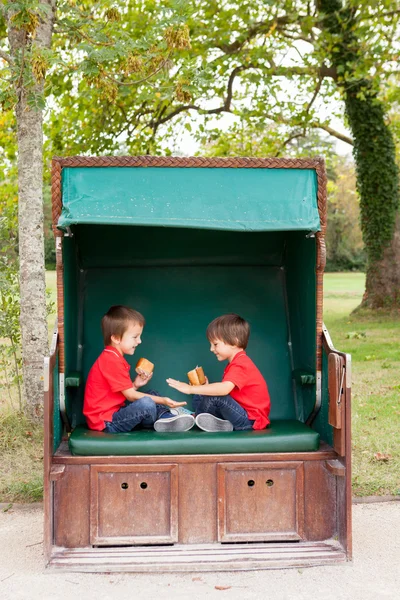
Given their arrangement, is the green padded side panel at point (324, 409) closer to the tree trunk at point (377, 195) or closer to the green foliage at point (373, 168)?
the green foliage at point (373, 168)

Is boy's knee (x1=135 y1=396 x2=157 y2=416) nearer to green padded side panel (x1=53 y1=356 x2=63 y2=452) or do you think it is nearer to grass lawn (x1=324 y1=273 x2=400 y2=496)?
green padded side panel (x1=53 y1=356 x2=63 y2=452)

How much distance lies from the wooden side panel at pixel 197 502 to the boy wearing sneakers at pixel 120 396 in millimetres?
368

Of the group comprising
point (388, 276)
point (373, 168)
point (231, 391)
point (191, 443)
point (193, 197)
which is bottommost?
point (191, 443)

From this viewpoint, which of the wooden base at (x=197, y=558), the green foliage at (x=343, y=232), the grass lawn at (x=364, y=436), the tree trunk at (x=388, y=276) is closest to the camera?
the wooden base at (x=197, y=558)

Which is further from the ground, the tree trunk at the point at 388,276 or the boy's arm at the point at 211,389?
the tree trunk at the point at 388,276

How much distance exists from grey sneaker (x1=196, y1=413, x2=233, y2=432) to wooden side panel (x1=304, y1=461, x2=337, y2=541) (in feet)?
1.74

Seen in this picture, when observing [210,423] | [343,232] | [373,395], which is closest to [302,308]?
[210,423]

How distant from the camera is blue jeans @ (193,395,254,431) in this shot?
430cm

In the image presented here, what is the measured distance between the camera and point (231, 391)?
4371 mm

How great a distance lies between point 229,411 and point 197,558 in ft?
2.80

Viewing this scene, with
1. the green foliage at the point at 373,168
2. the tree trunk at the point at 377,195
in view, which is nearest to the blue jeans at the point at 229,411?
the green foliage at the point at 373,168

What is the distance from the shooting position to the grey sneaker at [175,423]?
13.9 ft

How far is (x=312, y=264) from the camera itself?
452cm

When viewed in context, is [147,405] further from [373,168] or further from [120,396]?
[373,168]
